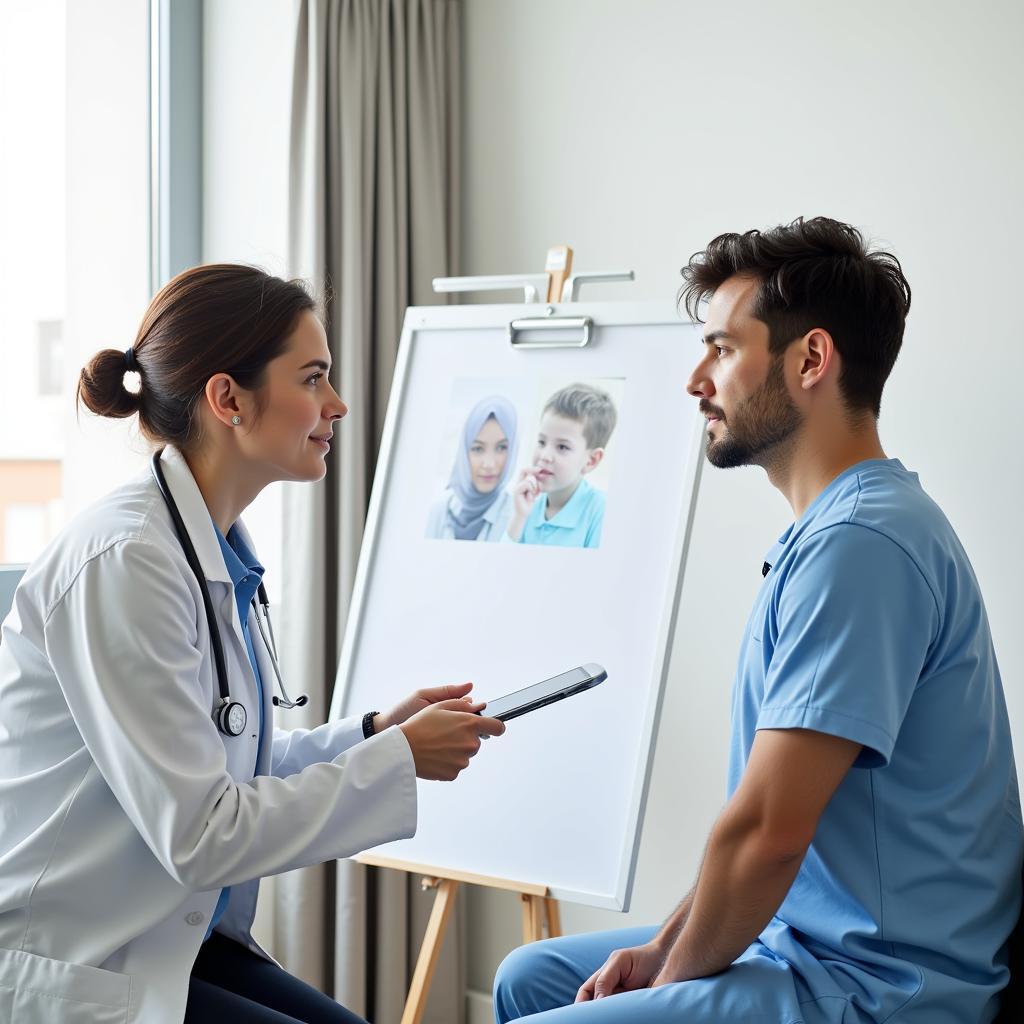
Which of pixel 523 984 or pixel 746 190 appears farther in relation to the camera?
pixel 746 190

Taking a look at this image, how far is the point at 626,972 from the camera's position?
1460mm

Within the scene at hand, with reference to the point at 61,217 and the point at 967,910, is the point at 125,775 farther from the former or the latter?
the point at 61,217

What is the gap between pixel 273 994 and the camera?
1590 millimetres

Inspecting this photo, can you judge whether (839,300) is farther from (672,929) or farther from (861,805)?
(672,929)

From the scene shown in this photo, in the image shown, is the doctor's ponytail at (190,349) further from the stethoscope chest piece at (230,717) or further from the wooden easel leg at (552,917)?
the wooden easel leg at (552,917)

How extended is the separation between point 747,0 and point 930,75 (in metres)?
0.44

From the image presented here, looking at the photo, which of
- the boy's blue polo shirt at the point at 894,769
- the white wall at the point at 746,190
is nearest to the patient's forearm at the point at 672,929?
the boy's blue polo shirt at the point at 894,769

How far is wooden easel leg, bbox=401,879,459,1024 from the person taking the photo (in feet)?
6.36

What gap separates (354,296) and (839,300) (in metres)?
1.34

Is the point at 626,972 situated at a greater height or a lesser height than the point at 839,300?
lesser

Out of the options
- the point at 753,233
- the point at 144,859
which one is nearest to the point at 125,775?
the point at 144,859

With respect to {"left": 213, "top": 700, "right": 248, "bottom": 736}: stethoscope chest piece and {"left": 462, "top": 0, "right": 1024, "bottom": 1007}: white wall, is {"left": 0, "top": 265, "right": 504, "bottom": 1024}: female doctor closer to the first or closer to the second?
{"left": 213, "top": 700, "right": 248, "bottom": 736}: stethoscope chest piece

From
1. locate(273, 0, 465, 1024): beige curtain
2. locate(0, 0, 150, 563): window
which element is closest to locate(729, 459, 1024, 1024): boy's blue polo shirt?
locate(273, 0, 465, 1024): beige curtain

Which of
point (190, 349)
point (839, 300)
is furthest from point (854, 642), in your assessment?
point (190, 349)
